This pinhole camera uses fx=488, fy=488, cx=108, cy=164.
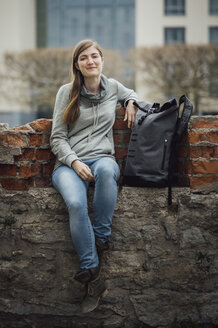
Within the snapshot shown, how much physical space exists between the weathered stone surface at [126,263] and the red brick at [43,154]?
24cm

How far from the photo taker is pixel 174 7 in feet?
84.9

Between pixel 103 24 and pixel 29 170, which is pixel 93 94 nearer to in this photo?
pixel 29 170

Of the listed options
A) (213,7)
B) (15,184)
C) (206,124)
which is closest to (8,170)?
(15,184)

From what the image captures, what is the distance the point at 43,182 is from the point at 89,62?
0.90m

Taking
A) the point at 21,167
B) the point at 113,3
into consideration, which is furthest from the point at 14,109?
the point at 21,167

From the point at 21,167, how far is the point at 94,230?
676 mm

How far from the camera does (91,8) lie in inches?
1111

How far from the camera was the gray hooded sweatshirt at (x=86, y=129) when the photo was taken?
3271 millimetres

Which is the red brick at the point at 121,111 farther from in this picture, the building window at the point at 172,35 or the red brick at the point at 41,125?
the building window at the point at 172,35

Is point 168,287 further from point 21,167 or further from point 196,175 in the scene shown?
point 21,167

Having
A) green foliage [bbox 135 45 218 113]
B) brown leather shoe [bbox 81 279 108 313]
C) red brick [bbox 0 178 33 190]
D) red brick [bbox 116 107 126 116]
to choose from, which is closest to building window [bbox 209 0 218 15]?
green foliage [bbox 135 45 218 113]

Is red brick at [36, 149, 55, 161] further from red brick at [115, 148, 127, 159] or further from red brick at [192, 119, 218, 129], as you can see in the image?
red brick at [192, 119, 218, 129]

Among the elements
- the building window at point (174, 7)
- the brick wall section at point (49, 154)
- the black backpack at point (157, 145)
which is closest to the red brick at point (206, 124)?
the brick wall section at point (49, 154)

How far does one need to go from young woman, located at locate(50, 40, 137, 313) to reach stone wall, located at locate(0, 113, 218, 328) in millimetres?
169
